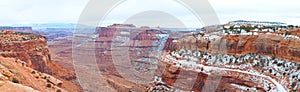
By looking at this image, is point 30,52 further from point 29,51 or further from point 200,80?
point 200,80

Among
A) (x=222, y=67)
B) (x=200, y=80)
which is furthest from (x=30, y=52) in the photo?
(x=222, y=67)

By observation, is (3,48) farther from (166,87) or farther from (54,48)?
(54,48)

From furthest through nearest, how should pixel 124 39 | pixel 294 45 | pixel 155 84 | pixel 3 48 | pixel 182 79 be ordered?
pixel 124 39 < pixel 3 48 < pixel 155 84 < pixel 182 79 < pixel 294 45

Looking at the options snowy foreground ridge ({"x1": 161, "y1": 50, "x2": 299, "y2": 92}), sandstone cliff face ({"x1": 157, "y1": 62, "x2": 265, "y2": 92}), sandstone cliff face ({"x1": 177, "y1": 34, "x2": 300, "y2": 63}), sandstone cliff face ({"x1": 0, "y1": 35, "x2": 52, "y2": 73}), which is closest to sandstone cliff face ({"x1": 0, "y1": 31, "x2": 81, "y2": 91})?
sandstone cliff face ({"x1": 0, "y1": 35, "x2": 52, "y2": 73})

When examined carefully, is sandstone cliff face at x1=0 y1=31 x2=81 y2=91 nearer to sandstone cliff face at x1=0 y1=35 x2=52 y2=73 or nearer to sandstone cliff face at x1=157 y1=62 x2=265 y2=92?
sandstone cliff face at x1=0 y1=35 x2=52 y2=73

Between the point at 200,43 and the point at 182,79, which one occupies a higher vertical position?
the point at 200,43

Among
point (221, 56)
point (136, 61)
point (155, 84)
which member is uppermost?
point (221, 56)

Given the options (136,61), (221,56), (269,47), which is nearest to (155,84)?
(221,56)

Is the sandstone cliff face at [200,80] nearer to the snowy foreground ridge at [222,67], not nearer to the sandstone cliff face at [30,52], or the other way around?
the snowy foreground ridge at [222,67]
